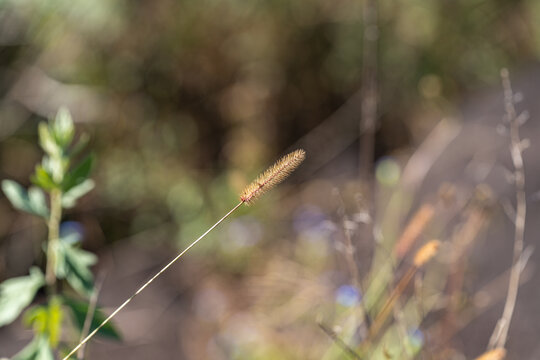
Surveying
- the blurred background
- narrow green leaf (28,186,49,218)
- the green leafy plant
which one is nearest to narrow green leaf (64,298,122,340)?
the green leafy plant

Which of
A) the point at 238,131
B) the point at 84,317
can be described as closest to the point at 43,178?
the point at 84,317

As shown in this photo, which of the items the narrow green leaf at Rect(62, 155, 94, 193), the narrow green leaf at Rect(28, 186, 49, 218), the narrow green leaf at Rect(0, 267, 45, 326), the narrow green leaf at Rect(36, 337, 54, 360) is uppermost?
A: the narrow green leaf at Rect(62, 155, 94, 193)

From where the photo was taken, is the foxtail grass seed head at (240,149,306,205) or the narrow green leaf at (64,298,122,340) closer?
the foxtail grass seed head at (240,149,306,205)

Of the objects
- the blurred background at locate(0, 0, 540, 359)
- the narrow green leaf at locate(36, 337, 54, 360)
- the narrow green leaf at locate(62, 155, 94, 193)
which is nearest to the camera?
the narrow green leaf at locate(36, 337, 54, 360)

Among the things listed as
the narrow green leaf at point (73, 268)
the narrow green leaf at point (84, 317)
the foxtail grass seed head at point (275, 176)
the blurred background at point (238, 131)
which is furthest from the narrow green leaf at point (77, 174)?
the blurred background at point (238, 131)

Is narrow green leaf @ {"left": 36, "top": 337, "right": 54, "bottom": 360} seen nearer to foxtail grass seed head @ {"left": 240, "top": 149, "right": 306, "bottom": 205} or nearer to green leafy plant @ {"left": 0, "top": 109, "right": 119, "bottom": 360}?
green leafy plant @ {"left": 0, "top": 109, "right": 119, "bottom": 360}
